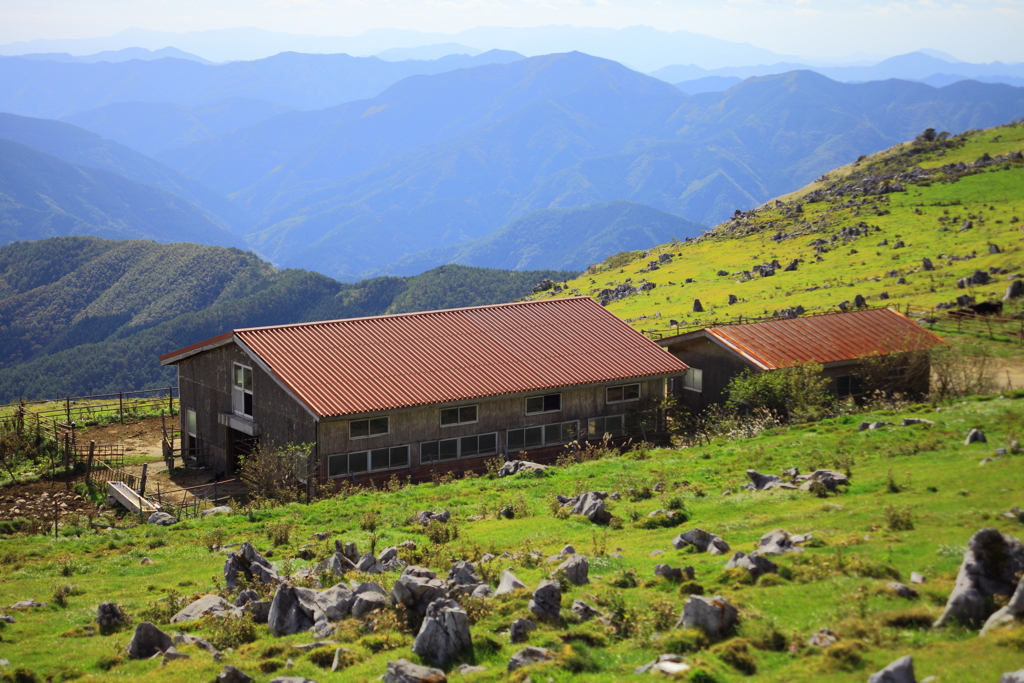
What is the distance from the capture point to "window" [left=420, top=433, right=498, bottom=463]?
31.2 metres

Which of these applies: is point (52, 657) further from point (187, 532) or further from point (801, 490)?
point (801, 490)

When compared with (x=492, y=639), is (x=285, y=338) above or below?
above

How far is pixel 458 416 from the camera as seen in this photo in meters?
31.9

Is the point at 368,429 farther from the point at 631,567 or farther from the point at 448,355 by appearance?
the point at 631,567

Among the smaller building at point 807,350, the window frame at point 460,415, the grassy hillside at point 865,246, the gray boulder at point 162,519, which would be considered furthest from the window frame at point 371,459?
the grassy hillside at point 865,246

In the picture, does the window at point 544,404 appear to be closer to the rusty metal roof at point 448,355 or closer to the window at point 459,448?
the rusty metal roof at point 448,355

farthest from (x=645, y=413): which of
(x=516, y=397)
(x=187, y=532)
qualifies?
(x=187, y=532)

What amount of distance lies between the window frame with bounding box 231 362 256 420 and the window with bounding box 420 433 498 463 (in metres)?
7.20

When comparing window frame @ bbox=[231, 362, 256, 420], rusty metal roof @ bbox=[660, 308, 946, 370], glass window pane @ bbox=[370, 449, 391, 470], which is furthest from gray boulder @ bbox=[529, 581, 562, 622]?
rusty metal roof @ bbox=[660, 308, 946, 370]

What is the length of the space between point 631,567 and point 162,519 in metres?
15.1

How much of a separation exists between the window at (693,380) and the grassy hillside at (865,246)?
22304 millimetres

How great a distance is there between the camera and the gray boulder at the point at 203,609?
14.7m

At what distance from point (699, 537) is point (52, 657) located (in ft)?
36.4

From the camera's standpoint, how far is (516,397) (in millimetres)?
32969
